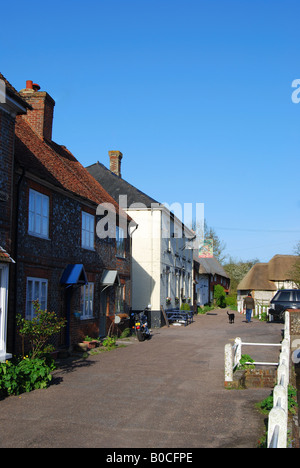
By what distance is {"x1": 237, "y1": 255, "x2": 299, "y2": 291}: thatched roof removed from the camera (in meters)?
48.4

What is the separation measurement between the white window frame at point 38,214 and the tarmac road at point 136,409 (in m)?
4.18

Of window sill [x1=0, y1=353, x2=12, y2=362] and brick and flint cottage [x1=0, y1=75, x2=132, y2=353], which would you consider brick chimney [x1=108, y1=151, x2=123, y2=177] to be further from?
window sill [x1=0, y1=353, x2=12, y2=362]

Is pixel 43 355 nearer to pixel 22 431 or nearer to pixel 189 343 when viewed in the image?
pixel 22 431

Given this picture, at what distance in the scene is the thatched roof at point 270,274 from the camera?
48375 millimetres

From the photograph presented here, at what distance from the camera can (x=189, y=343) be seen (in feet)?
68.3

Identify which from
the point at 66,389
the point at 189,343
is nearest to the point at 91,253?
the point at 189,343

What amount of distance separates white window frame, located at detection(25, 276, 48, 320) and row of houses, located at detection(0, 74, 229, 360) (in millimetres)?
31

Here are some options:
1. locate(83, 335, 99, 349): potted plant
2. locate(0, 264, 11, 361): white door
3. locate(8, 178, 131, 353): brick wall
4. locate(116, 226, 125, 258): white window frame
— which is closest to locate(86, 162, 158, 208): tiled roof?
locate(116, 226, 125, 258): white window frame

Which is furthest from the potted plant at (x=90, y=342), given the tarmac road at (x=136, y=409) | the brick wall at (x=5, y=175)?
the brick wall at (x=5, y=175)

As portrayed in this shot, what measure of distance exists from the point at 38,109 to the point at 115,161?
14.6 m

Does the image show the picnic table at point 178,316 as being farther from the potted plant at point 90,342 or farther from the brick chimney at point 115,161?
the potted plant at point 90,342

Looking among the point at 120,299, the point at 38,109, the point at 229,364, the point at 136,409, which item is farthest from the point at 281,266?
the point at 136,409

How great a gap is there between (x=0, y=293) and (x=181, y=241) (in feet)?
94.2

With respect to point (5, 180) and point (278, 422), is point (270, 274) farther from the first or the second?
point (278, 422)
